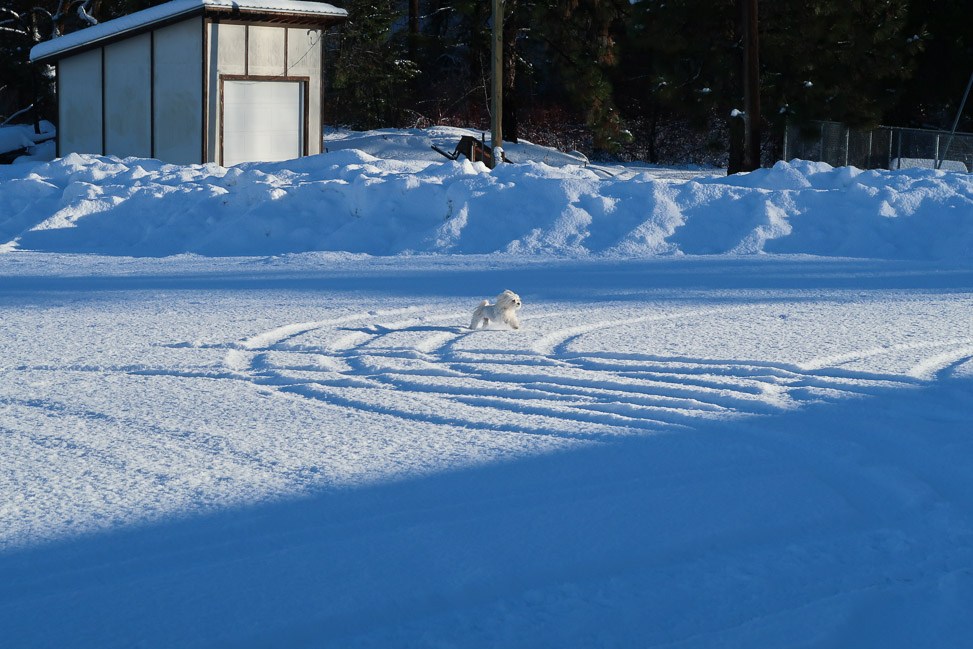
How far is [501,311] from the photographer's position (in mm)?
7727

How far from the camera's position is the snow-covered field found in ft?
11.0

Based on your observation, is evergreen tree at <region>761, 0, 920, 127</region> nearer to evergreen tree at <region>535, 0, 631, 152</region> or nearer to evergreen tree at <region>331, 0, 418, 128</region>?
evergreen tree at <region>535, 0, 631, 152</region>

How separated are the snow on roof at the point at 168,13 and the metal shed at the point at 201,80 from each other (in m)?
0.02

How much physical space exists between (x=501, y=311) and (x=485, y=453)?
2.91 m

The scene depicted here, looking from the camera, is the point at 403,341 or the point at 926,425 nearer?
the point at 926,425

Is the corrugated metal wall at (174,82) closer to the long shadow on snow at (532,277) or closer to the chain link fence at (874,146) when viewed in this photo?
the long shadow on snow at (532,277)

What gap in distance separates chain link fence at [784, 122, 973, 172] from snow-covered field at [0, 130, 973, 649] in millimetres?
14710

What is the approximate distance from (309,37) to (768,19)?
10215mm

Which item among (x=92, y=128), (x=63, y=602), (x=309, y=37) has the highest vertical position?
(x=309, y=37)

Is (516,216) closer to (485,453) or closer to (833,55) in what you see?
(485,453)

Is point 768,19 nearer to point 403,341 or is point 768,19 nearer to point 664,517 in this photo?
point 403,341

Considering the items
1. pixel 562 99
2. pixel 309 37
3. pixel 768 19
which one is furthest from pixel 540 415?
pixel 562 99

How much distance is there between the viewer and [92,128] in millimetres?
23172

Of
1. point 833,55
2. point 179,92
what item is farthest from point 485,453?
point 833,55
